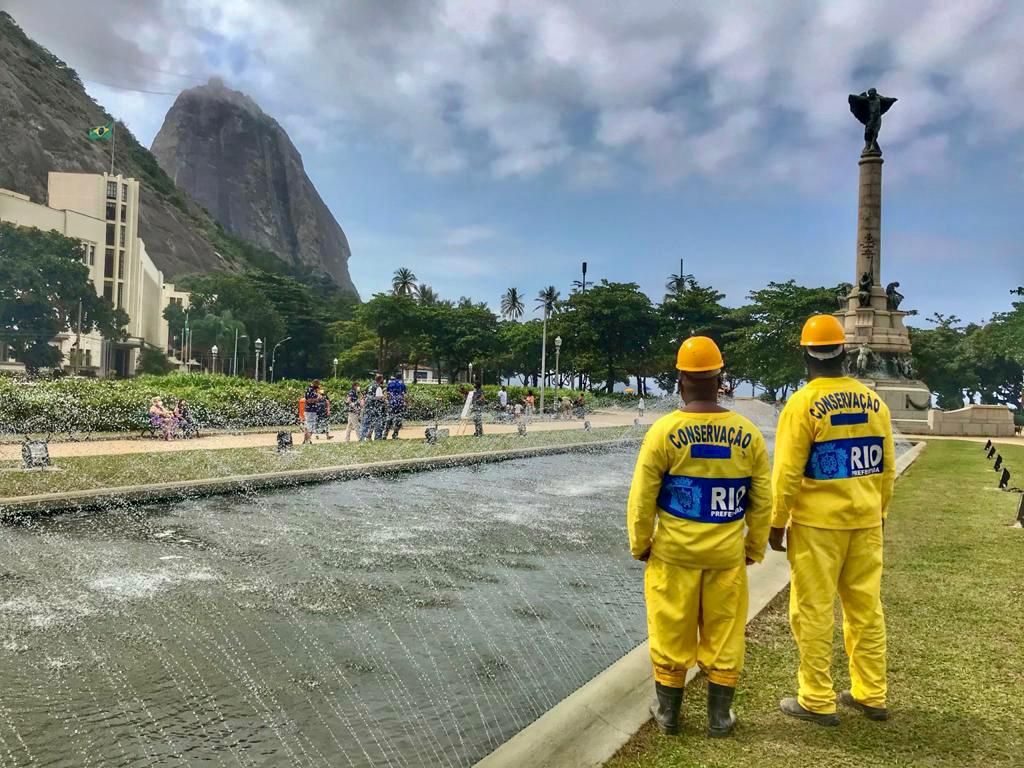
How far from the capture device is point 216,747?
11.9 feet

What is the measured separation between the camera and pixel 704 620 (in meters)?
3.40

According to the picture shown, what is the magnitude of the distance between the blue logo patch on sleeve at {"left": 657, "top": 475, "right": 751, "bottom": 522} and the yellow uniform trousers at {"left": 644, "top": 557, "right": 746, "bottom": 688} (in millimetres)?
236

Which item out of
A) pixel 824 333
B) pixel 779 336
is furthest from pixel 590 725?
pixel 779 336

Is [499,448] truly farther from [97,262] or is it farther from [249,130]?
[249,130]

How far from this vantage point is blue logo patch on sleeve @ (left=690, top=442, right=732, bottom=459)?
11.0 feet

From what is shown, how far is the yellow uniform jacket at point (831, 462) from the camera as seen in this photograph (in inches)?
141

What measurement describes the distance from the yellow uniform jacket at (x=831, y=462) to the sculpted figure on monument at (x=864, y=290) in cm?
3158

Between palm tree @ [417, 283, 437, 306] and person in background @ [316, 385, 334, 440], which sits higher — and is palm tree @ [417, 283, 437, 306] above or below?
above

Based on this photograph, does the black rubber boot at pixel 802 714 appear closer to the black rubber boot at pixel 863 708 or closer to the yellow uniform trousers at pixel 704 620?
the black rubber boot at pixel 863 708

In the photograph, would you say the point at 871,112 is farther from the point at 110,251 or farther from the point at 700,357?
the point at 110,251

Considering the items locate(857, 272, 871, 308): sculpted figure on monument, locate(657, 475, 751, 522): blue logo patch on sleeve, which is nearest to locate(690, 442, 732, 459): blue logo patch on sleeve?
locate(657, 475, 751, 522): blue logo patch on sleeve

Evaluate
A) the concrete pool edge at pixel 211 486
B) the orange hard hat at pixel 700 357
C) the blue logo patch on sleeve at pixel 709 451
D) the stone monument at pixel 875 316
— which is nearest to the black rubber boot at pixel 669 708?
the blue logo patch on sleeve at pixel 709 451

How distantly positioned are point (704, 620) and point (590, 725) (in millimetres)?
704

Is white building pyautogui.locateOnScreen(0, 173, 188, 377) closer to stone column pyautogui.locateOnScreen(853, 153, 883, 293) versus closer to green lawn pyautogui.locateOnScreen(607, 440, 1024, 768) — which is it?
stone column pyautogui.locateOnScreen(853, 153, 883, 293)
